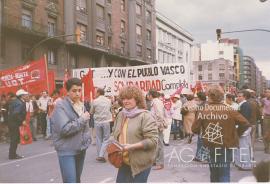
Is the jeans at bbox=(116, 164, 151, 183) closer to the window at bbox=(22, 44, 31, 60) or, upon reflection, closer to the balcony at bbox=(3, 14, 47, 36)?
the balcony at bbox=(3, 14, 47, 36)

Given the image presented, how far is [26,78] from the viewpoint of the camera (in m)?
14.0

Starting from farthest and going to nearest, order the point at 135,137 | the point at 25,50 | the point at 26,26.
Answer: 1. the point at 26,26
2. the point at 25,50
3. the point at 135,137

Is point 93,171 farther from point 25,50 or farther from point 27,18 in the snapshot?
point 27,18

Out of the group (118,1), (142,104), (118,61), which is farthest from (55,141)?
(118,61)

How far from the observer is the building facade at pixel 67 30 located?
25.5 meters

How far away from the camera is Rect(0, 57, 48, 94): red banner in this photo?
1380cm

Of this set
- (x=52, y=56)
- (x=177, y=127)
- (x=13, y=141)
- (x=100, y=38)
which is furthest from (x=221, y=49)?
(x=13, y=141)

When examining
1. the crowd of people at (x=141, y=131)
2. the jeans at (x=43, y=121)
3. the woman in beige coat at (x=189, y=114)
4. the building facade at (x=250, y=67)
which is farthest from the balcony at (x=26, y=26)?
the crowd of people at (x=141, y=131)

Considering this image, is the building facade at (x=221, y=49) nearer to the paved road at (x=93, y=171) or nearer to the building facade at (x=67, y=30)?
the paved road at (x=93, y=171)

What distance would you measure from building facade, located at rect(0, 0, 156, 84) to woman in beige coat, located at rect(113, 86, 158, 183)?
19019 mm

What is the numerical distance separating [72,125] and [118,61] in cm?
2816

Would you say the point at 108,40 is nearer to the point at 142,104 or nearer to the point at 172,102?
the point at 172,102

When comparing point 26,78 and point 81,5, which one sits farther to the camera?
point 81,5

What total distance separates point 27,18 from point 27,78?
47.8 ft
